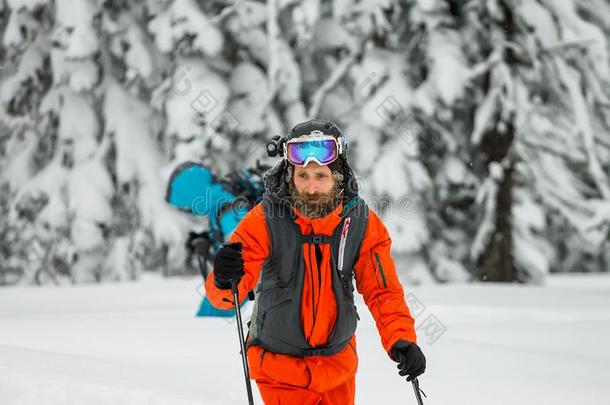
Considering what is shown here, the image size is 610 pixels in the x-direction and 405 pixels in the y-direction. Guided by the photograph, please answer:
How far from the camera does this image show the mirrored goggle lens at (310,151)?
3033mm

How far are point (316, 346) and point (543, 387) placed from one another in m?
2.35

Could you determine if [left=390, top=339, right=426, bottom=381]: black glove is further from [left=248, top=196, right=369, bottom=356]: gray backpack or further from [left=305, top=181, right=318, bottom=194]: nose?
[left=305, top=181, right=318, bottom=194]: nose

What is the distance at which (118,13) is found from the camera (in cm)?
1303

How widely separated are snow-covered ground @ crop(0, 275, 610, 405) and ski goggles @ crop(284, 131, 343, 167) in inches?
60.3

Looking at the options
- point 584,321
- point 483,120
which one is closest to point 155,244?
point 483,120

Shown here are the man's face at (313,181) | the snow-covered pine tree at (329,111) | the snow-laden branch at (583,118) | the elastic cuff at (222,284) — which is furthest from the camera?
the snow-covered pine tree at (329,111)

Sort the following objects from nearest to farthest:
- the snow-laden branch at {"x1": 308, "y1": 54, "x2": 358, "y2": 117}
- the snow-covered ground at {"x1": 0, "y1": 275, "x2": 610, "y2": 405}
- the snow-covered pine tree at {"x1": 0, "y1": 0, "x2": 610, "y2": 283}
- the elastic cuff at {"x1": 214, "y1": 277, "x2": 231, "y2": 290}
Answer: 1. the elastic cuff at {"x1": 214, "y1": 277, "x2": 231, "y2": 290}
2. the snow-covered ground at {"x1": 0, "y1": 275, "x2": 610, "y2": 405}
3. the snow-covered pine tree at {"x1": 0, "y1": 0, "x2": 610, "y2": 283}
4. the snow-laden branch at {"x1": 308, "y1": 54, "x2": 358, "y2": 117}

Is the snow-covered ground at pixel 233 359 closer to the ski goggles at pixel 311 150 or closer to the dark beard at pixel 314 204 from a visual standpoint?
the dark beard at pixel 314 204

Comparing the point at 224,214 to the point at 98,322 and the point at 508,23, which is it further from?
the point at 508,23

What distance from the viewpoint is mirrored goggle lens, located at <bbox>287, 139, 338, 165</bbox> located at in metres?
3.03

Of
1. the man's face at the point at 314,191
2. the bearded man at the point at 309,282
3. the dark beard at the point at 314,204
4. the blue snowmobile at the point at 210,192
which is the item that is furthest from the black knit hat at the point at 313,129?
the blue snowmobile at the point at 210,192

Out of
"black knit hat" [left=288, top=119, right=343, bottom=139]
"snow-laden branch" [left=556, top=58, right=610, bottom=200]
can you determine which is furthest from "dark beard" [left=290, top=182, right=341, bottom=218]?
"snow-laden branch" [left=556, top=58, right=610, bottom=200]

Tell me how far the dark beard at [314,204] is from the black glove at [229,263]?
314 mm

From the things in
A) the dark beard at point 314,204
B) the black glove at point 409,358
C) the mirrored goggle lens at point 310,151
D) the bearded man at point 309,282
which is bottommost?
the black glove at point 409,358
